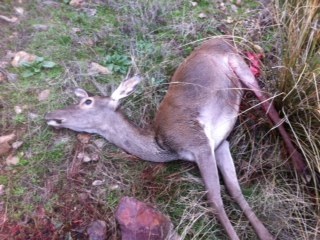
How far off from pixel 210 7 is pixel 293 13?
4.05 feet

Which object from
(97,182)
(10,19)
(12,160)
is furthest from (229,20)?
(12,160)

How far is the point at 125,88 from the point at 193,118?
0.65m

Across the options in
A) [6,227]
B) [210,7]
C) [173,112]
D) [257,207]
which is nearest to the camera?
[6,227]

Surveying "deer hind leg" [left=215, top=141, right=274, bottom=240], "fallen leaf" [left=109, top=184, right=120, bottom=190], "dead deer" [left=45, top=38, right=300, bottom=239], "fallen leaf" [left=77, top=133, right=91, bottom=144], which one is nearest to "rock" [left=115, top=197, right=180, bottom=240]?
"fallen leaf" [left=109, top=184, right=120, bottom=190]

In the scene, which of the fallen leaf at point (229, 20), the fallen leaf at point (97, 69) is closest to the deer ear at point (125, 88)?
the fallen leaf at point (97, 69)

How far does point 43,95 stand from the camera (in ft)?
14.0

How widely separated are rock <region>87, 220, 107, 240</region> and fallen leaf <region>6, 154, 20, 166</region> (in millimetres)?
822

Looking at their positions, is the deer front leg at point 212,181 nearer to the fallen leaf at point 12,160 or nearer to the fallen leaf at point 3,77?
the fallen leaf at point 12,160

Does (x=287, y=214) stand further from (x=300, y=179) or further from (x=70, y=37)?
(x=70, y=37)

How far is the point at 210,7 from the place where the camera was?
202 inches

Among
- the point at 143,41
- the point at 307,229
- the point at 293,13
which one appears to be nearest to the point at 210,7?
the point at 143,41

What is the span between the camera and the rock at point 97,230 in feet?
11.1

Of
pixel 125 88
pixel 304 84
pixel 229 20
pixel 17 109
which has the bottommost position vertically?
pixel 17 109

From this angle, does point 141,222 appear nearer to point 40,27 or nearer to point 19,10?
point 40,27
